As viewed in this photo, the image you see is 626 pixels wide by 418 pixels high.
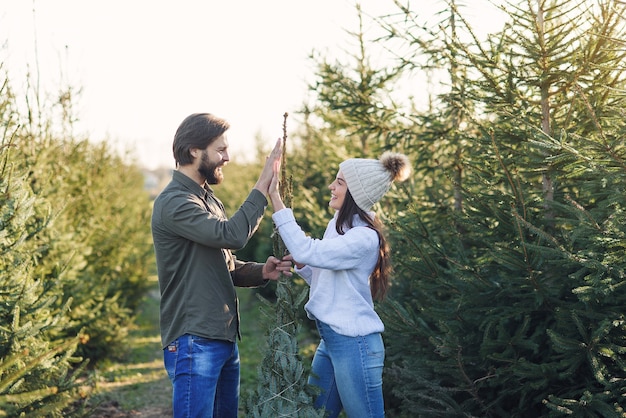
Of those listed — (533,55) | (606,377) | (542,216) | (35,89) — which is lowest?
(606,377)

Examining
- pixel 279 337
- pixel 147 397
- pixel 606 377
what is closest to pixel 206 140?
pixel 279 337

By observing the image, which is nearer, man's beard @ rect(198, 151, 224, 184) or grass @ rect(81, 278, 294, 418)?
man's beard @ rect(198, 151, 224, 184)

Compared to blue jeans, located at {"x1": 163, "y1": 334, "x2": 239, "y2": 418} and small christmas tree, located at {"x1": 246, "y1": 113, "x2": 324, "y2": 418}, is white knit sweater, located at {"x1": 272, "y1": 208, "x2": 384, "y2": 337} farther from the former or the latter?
blue jeans, located at {"x1": 163, "y1": 334, "x2": 239, "y2": 418}

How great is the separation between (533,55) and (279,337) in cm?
255

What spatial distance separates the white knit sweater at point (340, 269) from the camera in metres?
3.30

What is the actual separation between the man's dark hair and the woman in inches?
14.8

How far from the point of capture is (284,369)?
3510mm

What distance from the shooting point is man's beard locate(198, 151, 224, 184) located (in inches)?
135

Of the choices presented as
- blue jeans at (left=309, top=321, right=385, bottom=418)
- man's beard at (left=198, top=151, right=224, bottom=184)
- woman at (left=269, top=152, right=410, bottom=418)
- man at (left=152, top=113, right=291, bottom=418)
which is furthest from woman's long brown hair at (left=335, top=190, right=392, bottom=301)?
man's beard at (left=198, top=151, right=224, bottom=184)

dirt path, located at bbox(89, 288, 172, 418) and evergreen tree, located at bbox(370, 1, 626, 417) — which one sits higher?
evergreen tree, located at bbox(370, 1, 626, 417)

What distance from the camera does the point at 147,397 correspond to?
782cm

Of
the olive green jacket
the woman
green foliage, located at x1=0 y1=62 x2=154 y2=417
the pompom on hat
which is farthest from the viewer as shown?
green foliage, located at x1=0 y1=62 x2=154 y2=417

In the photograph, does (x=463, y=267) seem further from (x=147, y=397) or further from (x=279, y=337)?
(x=147, y=397)

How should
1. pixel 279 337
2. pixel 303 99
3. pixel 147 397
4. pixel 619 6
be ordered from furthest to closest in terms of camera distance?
pixel 303 99 → pixel 147 397 → pixel 619 6 → pixel 279 337
